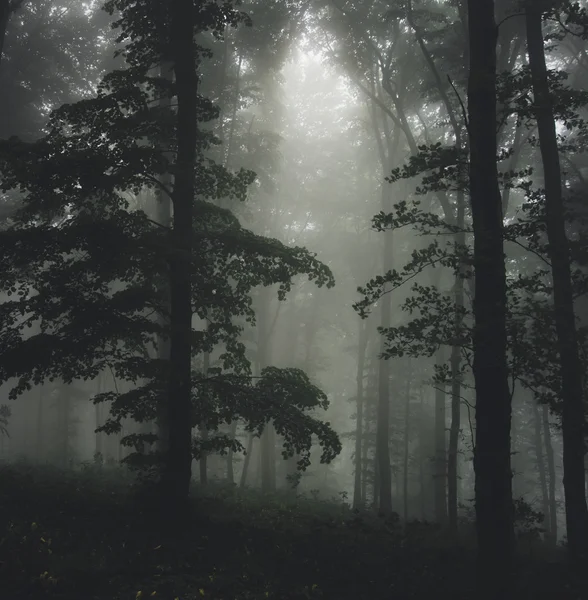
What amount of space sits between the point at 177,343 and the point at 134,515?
2.65m

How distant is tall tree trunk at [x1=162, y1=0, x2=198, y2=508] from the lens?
26.7ft

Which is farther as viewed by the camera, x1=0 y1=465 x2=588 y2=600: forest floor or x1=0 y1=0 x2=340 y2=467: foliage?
x1=0 y1=0 x2=340 y2=467: foliage

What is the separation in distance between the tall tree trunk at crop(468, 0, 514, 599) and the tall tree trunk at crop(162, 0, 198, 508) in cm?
413

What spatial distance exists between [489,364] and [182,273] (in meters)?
4.62

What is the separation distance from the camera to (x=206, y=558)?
6824 millimetres

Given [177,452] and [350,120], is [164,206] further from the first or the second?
[350,120]

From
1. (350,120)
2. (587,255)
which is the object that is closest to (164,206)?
(587,255)

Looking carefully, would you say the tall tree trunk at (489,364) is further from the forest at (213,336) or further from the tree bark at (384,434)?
the tree bark at (384,434)

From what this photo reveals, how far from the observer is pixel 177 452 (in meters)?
8.16

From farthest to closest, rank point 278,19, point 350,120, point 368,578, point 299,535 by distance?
point 350,120 → point 278,19 → point 299,535 → point 368,578

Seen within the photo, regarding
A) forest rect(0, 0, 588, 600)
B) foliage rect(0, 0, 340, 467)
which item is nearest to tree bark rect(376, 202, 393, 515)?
forest rect(0, 0, 588, 600)

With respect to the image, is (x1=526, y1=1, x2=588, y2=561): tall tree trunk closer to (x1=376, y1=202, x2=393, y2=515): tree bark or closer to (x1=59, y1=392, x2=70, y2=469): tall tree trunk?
(x1=376, y1=202, x2=393, y2=515): tree bark

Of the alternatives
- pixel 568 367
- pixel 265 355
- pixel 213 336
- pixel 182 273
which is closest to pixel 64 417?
pixel 265 355

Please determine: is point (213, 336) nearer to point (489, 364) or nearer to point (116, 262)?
point (116, 262)
